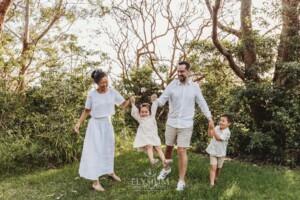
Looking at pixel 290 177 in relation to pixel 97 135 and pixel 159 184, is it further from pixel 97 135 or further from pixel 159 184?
pixel 97 135

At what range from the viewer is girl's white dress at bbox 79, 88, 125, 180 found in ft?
18.1

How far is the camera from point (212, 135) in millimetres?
5438

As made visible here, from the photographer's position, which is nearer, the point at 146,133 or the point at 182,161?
the point at 182,161

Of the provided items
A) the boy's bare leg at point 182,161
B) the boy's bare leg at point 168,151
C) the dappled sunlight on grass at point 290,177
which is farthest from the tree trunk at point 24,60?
the dappled sunlight on grass at point 290,177

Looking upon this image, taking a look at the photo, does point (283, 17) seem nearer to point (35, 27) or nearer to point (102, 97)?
point (102, 97)

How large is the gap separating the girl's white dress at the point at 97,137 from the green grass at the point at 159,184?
0.36 metres

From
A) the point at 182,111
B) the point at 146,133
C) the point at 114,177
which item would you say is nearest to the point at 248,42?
the point at 146,133

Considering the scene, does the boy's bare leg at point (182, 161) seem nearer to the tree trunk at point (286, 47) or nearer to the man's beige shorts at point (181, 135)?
the man's beige shorts at point (181, 135)

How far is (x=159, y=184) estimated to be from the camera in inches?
221

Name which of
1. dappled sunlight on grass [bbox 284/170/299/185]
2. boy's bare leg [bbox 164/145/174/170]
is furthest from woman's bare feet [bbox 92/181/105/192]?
dappled sunlight on grass [bbox 284/170/299/185]

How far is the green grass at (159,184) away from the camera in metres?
5.16

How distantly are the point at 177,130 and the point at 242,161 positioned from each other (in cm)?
350

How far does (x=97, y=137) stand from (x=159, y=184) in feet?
4.22

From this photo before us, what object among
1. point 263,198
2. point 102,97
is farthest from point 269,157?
point 102,97
